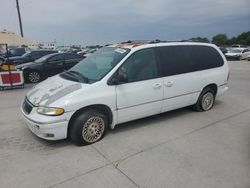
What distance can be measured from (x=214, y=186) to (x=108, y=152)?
65.4 inches

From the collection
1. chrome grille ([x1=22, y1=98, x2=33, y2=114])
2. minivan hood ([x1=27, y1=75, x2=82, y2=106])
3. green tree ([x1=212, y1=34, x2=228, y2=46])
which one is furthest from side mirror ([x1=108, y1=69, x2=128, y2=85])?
green tree ([x1=212, y1=34, x2=228, y2=46])

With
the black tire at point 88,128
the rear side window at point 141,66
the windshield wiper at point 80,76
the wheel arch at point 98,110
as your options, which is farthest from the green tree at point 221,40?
the black tire at point 88,128

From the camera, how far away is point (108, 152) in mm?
3742

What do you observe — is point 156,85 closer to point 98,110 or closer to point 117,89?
point 117,89

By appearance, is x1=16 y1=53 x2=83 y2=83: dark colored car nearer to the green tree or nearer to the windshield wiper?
the windshield wiper

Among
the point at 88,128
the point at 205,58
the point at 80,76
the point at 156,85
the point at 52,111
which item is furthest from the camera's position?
the point at 205,58

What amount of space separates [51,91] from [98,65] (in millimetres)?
1068

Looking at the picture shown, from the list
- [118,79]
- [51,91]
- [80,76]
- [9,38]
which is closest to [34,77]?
[9,38]

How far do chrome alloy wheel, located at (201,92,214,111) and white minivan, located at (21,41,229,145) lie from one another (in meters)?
0.13

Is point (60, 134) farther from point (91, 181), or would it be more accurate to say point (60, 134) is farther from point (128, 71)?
point (128, 71)

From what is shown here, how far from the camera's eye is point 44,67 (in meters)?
10.8

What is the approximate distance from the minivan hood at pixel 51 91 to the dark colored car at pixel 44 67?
6.82 m

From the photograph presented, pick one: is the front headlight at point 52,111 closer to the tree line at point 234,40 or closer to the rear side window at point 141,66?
the rear side window at point 141,66

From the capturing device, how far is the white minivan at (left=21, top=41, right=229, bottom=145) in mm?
3693
